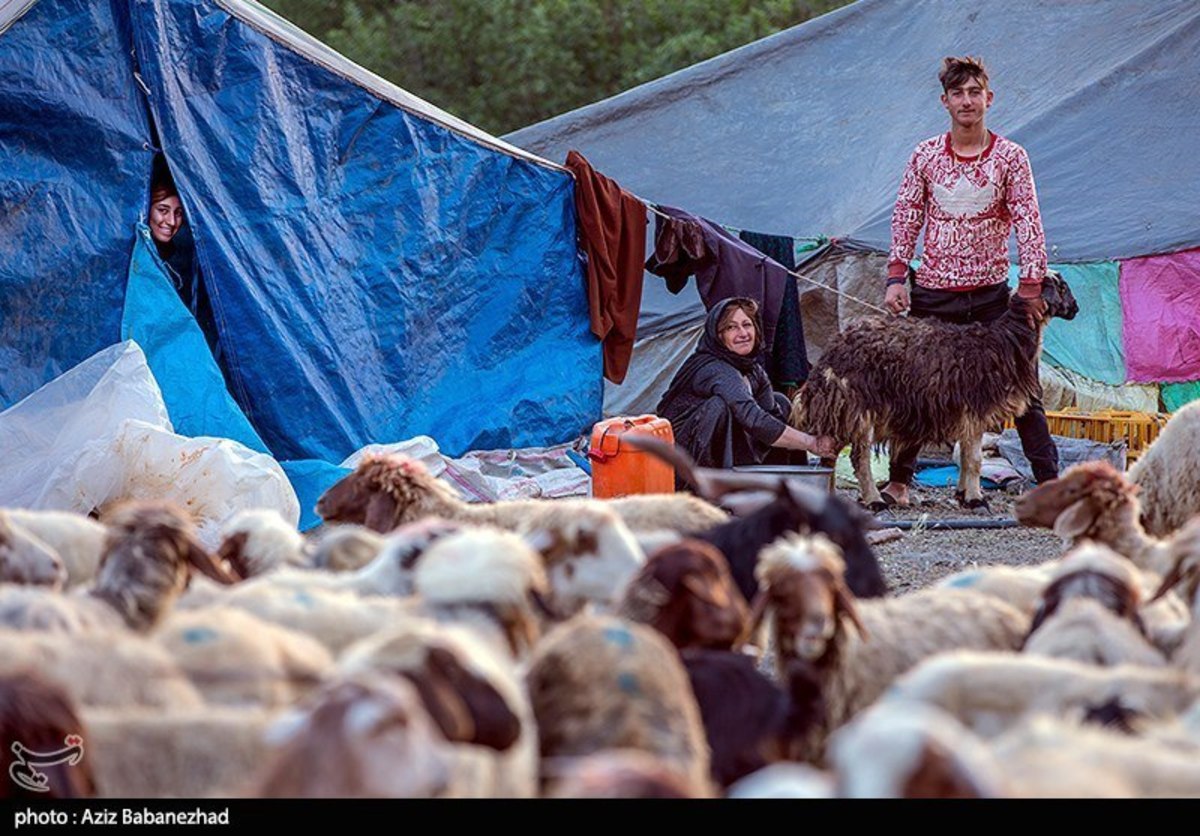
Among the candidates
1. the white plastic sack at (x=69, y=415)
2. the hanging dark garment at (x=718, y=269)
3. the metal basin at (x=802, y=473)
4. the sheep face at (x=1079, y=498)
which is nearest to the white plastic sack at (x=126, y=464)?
the white plastic sack at (x=69, y=415)

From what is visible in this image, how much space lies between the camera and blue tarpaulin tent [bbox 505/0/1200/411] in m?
12.2

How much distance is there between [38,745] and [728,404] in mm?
6934

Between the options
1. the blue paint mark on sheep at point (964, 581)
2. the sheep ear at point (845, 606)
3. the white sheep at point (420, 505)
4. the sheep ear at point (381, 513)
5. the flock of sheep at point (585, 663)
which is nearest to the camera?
the flock of sheep at point (585, 663)

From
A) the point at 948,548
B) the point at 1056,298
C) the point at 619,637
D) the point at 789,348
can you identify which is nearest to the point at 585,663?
the point at 619,637

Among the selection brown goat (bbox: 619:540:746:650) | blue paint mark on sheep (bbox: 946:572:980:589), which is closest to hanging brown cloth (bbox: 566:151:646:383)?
blue paint mark on sheep (bbox: 946:572:980:589)

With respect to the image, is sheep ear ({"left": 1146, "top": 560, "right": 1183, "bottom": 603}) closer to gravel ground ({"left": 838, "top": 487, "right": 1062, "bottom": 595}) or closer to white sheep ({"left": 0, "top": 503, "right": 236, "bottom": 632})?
white sheep ({"left": 0, "top": 503, "right": 236, "bottom": 632})

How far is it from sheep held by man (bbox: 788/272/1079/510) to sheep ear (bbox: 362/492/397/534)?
431 cm

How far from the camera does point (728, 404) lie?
31.3 ft

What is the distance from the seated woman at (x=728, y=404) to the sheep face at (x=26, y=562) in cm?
530

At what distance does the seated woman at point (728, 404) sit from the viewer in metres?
9.52

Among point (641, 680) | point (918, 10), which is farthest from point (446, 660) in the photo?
Result: point (918, 10)

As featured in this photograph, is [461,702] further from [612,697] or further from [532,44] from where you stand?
[532,44]

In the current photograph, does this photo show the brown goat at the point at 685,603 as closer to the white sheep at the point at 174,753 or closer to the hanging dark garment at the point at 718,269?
the white sheep at the point at 174,753

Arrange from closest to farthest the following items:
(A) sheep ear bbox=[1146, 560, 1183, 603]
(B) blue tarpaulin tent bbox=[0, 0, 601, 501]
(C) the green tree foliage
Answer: (A) sheep ear bbox=[1146, 560, 1183, 603] < (B) blue tarpaulin tent bbox=[0, 0, 601, 501] < (C) the green tree foliage
